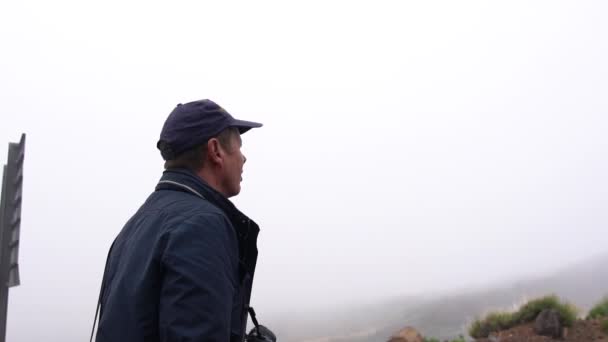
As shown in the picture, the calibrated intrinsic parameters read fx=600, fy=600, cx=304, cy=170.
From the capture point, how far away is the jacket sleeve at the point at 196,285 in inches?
85.7

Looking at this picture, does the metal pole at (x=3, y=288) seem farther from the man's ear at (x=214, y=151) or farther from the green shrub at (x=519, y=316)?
the green shrub at (x=519, y=316)

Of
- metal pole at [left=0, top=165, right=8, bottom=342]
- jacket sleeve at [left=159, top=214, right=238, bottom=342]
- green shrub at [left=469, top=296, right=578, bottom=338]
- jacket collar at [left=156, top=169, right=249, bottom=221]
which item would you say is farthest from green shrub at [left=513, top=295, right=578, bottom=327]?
jacket sleeve at [left=159, top=214, right=238, bottom=342]

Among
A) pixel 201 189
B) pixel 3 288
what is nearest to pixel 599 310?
pixel 3 288

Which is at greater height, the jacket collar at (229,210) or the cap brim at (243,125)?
the cap brim at (243,125)

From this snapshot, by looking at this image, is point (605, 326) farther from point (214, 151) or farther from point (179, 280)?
point (179, 280)

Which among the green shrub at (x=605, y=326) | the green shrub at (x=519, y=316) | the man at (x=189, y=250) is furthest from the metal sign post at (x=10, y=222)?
the green shrub at (x=605, y=326)

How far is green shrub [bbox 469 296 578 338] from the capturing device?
13.2 m

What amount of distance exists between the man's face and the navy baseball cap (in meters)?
0.10

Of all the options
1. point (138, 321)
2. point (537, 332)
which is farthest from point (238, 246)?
point (537, 332)

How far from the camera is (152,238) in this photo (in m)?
2.44

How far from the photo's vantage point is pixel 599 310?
1377 cm

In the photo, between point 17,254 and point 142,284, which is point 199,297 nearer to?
point 142,284

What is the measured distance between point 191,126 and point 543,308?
12.6 meters

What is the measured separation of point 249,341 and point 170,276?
2.61 ft
